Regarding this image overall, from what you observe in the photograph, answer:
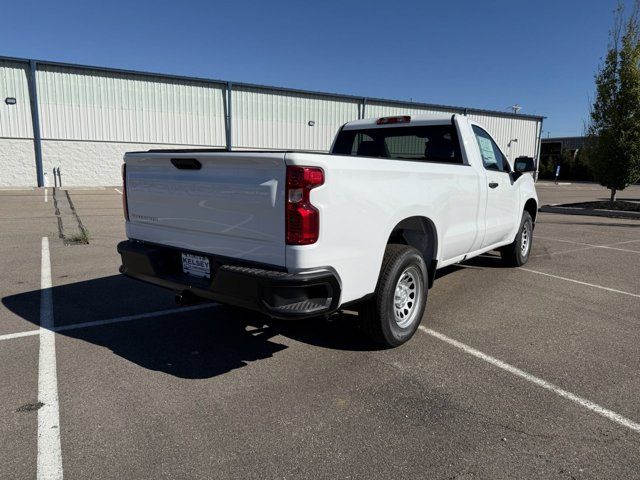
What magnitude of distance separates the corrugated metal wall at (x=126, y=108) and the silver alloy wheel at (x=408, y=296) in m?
22.9

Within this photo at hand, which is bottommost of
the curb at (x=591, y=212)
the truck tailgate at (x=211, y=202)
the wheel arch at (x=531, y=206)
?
the curb at (x=591, y=212)

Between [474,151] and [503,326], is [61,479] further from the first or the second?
[474,151]

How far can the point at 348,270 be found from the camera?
336cm

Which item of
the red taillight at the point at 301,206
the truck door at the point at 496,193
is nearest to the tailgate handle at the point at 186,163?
the red taillight at the point at 301,206

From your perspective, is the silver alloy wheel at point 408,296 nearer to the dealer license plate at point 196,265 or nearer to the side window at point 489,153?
the dealer license plate at point 196,265

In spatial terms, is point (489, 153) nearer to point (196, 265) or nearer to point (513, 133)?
point (196, 265)

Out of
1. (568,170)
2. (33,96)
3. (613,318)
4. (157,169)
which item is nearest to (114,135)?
(33,96)

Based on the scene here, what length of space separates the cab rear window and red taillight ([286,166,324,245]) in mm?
2726

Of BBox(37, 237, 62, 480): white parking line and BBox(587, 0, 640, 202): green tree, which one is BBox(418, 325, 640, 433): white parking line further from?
BBox(587, 0, 640, 202): green tree

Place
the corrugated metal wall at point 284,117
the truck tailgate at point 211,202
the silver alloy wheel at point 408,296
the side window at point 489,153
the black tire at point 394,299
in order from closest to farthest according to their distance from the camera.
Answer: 1. the truck tailgate at point 211,202
2. the black tire at point 394,299
3. the silver alloy wheel at point 408,296
4. the side window at point 489,153
5. the corrugated metal wall at point 284,117

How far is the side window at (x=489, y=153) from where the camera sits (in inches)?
220

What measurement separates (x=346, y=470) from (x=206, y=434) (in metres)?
0.87

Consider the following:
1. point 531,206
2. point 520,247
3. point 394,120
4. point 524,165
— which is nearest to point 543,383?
point 394,120

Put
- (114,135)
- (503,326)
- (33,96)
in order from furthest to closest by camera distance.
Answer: (114,135) → (33,96) → (503,326)
